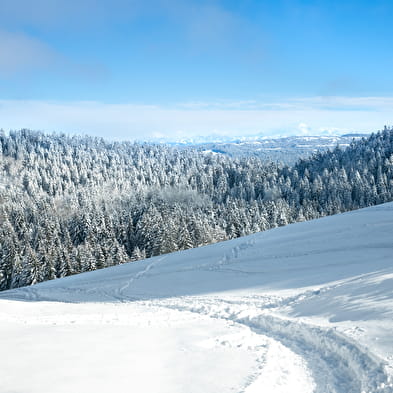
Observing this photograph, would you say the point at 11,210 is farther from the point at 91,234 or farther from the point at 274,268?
the point at 274,268

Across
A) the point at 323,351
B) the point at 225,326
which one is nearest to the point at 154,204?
the point at 225,326

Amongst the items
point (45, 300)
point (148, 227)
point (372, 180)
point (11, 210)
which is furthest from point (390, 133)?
point (45, 300)

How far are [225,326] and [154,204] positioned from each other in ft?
367

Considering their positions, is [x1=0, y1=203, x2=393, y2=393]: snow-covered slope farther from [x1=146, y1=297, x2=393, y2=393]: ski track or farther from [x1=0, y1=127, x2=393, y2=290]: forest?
[x1=0, y1=127, x2=393, y2=290]: forest

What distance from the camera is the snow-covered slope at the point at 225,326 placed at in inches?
331

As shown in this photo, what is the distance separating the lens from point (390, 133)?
630 feet

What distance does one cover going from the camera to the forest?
2291 inches

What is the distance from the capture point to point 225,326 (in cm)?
1368

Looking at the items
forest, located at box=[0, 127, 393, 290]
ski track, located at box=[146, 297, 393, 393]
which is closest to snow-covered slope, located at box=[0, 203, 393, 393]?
ski track, located at box=[146, 297, 393, 393]

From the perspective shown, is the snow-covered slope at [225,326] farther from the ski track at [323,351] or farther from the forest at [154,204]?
the forest at [154,204]

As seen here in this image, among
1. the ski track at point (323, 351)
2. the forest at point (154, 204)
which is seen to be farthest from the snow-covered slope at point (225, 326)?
the forest at point (154, 204)

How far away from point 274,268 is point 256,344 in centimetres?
1122

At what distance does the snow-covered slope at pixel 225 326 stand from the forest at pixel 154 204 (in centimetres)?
3343

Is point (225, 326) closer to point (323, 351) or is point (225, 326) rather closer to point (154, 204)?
point (323, 351)
